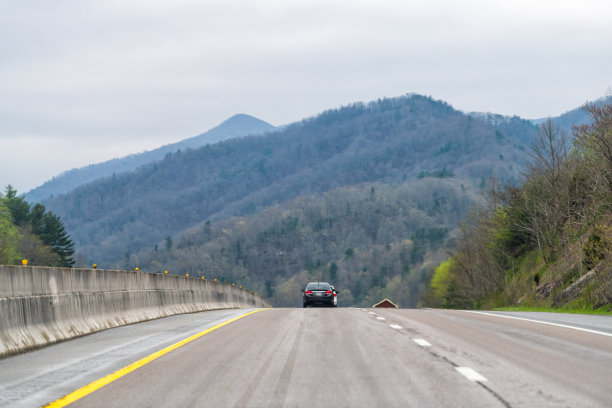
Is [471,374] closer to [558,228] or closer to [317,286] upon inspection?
A: [317,286]

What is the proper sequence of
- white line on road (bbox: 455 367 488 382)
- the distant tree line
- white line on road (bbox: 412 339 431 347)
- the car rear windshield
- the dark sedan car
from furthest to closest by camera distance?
the distant tree line → the car rear windshield → the dark sedan car → white line on road (bbox: 412 339 431 347) → white line on road (bbox: 455 367 488 382)

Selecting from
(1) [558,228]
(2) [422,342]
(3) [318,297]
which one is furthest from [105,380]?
(1) [558,228]

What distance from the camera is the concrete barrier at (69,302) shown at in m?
12.5

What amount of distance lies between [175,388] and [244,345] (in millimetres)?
4613

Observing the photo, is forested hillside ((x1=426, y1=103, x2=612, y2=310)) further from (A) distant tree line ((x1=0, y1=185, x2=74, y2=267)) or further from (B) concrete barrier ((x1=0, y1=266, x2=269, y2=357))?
(A) distant tree line ((x1=0, y1=185, x2=74, y2=267))

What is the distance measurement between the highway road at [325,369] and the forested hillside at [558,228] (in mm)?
14608

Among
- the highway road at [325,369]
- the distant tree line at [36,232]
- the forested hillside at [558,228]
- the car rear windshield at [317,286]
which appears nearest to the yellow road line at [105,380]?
the highway road at [325,369]

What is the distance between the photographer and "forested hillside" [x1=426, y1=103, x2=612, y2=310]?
106 ft

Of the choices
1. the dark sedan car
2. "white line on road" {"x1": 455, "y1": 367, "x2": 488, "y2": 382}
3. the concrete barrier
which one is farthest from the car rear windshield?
"white line on road" {"x1": 455, "y1": 367, "x2": 488, "y2": 382}

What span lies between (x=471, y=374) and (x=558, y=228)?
120ft

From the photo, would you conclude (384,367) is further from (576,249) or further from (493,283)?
(493,283)

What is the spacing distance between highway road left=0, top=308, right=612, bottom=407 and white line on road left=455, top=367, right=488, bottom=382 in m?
0.01

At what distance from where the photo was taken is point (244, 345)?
517 inches

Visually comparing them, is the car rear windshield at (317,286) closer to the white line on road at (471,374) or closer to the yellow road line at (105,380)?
the yellow road line at (105,380)
